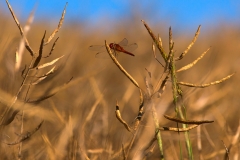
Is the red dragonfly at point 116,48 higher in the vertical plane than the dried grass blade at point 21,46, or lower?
lower

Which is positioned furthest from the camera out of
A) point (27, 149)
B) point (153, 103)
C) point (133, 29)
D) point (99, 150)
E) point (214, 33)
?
point (214, 33)

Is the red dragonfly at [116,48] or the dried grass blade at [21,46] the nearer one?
the dried grass blade at [21,46]

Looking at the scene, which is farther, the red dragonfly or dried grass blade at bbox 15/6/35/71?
the red dragonfly

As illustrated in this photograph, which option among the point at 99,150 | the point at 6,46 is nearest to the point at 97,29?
the point at 6,46

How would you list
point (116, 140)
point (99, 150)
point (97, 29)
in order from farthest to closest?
point (97, 29) → point (116, 140) → point (99, 150)

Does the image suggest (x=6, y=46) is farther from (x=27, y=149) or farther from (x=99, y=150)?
(x=99, y=150)

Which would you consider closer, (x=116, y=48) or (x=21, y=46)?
(x=21, y=46)

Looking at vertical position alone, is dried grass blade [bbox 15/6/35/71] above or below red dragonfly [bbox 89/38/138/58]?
above

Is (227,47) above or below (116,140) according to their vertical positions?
below

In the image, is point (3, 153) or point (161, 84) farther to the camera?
point (3, 153)

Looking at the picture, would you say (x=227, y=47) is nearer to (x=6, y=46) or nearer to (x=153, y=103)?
(x=6, y=46)
